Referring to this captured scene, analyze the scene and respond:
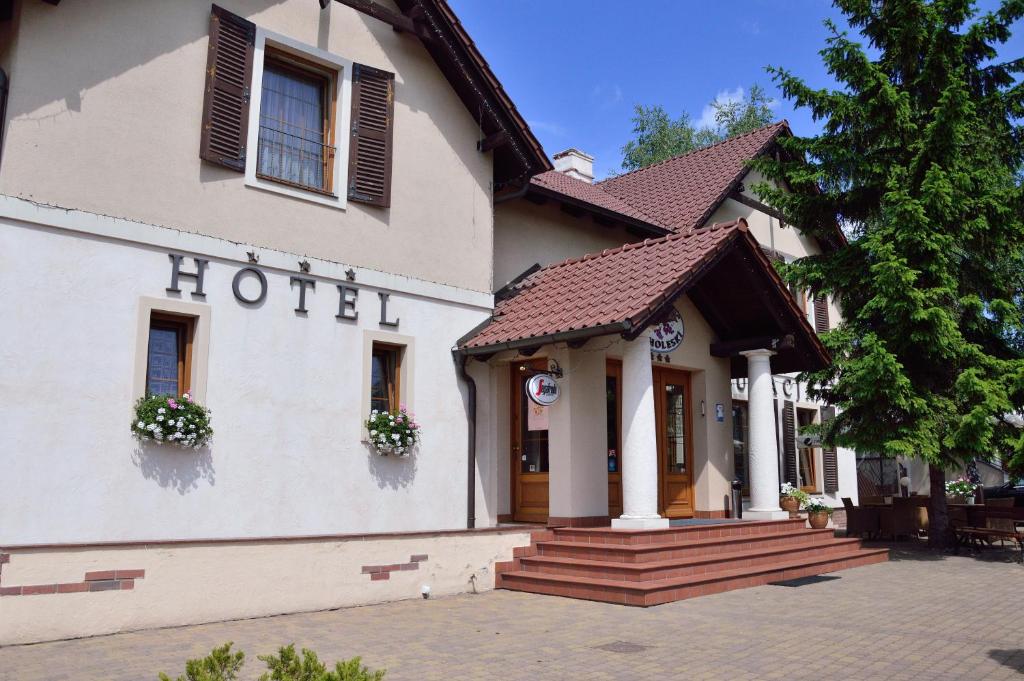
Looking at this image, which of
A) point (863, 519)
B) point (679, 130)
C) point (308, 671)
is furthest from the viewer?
point (679, 130)

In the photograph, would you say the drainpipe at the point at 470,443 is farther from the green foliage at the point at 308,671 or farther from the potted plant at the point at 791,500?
the green foliage at the point at 308,671

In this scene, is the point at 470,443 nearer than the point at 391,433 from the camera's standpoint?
No

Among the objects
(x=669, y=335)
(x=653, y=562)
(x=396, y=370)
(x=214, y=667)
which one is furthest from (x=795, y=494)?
(x=214, y=667)

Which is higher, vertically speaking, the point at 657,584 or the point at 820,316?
the point at 820,316

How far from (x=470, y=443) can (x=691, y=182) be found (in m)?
9.09

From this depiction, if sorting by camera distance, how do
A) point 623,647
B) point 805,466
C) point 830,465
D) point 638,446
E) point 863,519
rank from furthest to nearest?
point 830,465 < point 805,466 < point 863,519 < point 638,446 < point 623,647

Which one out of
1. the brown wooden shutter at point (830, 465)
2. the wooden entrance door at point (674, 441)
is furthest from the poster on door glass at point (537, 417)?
the brown wooden shutter at point (830, 465)

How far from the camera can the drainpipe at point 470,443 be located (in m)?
10.5

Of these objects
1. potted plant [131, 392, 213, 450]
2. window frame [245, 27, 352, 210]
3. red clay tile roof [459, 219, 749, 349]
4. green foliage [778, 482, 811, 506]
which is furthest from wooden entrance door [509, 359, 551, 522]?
green foliage [778, 482, 811, 506]

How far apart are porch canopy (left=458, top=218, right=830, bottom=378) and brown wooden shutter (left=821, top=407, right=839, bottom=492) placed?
Result: 19.8 feet

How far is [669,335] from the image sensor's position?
40.1 ft

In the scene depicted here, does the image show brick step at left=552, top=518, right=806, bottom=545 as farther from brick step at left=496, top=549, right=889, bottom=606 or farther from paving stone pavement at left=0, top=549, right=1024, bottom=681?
paving stone pavement at left=0, top=549, right=1024, bottom=681

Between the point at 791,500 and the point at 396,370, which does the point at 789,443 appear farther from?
the point at 396,370

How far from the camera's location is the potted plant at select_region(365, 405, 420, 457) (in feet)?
31.5
